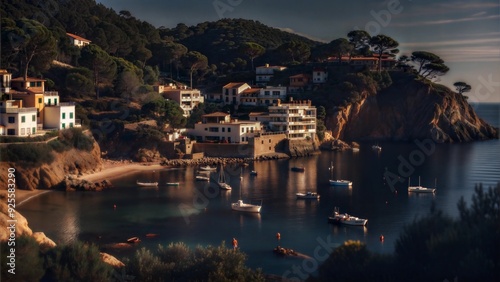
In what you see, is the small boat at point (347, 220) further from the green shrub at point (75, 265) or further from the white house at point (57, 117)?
the white house at point (57, 117)

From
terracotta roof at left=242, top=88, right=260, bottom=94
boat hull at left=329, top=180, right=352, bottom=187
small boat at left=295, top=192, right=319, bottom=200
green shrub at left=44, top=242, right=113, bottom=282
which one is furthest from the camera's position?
terracotta roof at left=242, top=88, right=260, bottom=94

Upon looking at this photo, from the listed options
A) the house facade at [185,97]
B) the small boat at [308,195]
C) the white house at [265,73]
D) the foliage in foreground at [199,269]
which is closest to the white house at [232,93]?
the house facade at [185,97]

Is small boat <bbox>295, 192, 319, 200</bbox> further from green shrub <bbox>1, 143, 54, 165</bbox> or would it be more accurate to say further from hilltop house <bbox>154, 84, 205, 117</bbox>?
hilltop house <bbox>154, 84, 205, 117</bbox>

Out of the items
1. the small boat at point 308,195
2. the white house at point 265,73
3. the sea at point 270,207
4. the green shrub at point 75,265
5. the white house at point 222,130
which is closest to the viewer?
the green shrub at point 75,265

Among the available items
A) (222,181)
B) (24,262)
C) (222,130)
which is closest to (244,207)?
(222,181)

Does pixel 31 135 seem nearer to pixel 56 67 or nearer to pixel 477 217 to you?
pixel 56 67

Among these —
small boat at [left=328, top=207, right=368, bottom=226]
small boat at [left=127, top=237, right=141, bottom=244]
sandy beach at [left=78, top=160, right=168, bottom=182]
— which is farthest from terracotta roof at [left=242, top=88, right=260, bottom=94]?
small boat at [left=127, top=237, right=141, bottom=244]

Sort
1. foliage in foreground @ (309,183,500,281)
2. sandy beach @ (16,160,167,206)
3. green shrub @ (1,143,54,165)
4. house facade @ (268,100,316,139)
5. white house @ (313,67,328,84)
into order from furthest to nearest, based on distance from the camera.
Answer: white house @ (313,67,328,84) → house facade @ (268,100,316,139) → green shrub @ (1,143,54,165) → sandy beach @ (16,160,167,206) → foliage in foreground @ (309,183,500,281)
